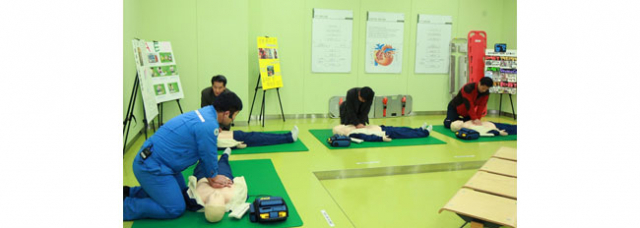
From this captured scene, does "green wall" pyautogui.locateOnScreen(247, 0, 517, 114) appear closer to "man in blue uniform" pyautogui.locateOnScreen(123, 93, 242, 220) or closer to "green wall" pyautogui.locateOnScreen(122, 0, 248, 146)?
"green wall" pyautogui.locateOnScreen(122, 0, 248, 146)

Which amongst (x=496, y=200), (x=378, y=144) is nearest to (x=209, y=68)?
(x=378, y=144)

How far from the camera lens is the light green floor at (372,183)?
10.3 ft

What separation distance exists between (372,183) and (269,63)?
3.58 meters

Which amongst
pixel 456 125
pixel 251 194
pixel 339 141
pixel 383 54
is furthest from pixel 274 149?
pixel 383 54

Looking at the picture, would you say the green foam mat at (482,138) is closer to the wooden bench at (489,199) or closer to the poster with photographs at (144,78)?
the wooden bench at (489,199)

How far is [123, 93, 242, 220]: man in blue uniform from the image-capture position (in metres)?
2.78

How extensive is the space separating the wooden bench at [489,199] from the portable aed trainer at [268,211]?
109cm

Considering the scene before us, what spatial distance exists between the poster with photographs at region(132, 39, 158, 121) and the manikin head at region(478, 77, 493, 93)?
179 inches

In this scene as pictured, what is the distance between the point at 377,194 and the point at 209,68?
4088mm

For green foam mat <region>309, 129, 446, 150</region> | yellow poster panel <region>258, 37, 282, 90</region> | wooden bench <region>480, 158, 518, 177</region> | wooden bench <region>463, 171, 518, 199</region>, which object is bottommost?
green foam mat <region>309, 129, 446, 150</region>

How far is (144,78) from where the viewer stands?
194 inches

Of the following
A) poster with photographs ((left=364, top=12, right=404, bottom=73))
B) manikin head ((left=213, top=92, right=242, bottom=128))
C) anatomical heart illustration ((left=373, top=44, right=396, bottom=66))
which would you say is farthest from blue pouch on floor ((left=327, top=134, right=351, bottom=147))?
anatomical heart illustration ((left=373, top=44, right=396, bottom=66))

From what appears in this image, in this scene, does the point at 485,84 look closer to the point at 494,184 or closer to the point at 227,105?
the point at 494,184

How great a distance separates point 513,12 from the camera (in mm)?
8164
